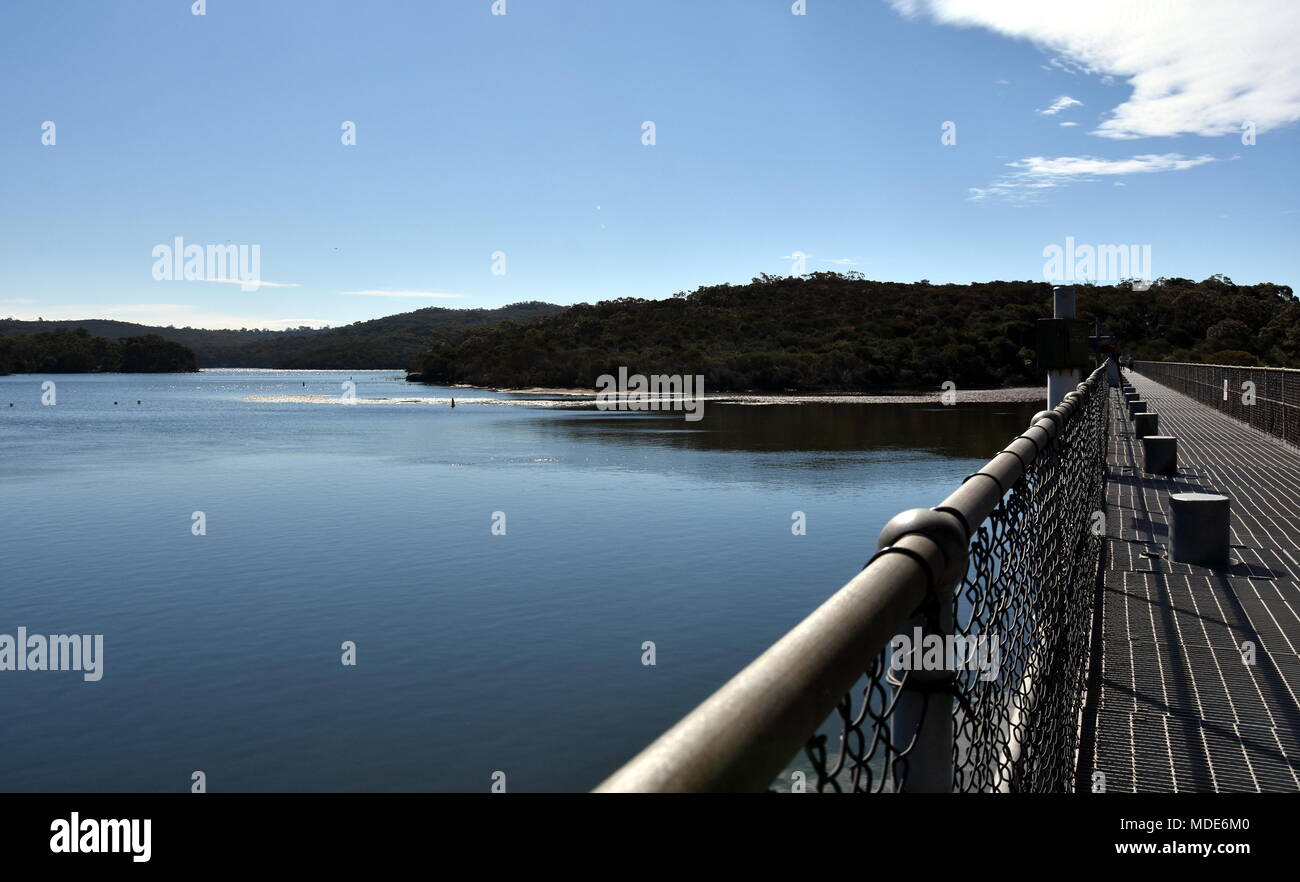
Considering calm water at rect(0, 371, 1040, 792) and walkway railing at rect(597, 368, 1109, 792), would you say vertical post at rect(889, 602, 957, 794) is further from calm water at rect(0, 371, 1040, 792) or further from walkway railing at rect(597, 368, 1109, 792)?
calm water at rect(0, 371, 1040, 792)

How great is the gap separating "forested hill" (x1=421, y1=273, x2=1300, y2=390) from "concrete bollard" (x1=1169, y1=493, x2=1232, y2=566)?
227ft

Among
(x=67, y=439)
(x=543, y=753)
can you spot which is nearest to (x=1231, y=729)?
(x=543, y=753)

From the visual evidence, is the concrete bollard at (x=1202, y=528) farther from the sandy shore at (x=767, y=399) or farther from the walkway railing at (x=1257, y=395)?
the sandy shore at (x=767, y=399)

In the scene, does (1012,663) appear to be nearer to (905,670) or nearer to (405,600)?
(905,670)

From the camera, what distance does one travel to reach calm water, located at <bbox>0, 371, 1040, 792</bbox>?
13086 mm

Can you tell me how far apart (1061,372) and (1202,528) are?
2006 mm

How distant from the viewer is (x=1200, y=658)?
21.9ft

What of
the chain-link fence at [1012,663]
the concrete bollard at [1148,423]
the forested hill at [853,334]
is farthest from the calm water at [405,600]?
the forested hill at [853,334]

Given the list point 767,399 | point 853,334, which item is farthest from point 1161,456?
point 853,334

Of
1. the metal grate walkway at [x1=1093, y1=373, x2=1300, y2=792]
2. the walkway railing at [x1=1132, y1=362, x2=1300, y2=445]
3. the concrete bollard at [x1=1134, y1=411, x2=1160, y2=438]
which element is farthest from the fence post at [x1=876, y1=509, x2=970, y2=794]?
the walkway railing at [x1=1132, y1=362, x2=1300, y2=445]

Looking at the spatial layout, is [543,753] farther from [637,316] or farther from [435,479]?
[637,316]

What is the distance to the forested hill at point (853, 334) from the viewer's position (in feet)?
336

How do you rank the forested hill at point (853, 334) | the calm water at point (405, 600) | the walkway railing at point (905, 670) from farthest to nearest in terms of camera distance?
the forested hill at point (853, 334)
the calm water at point (405, 600)
the walkway railing at point (905, 670)

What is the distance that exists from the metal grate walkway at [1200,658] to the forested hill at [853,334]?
6796 centimetres
